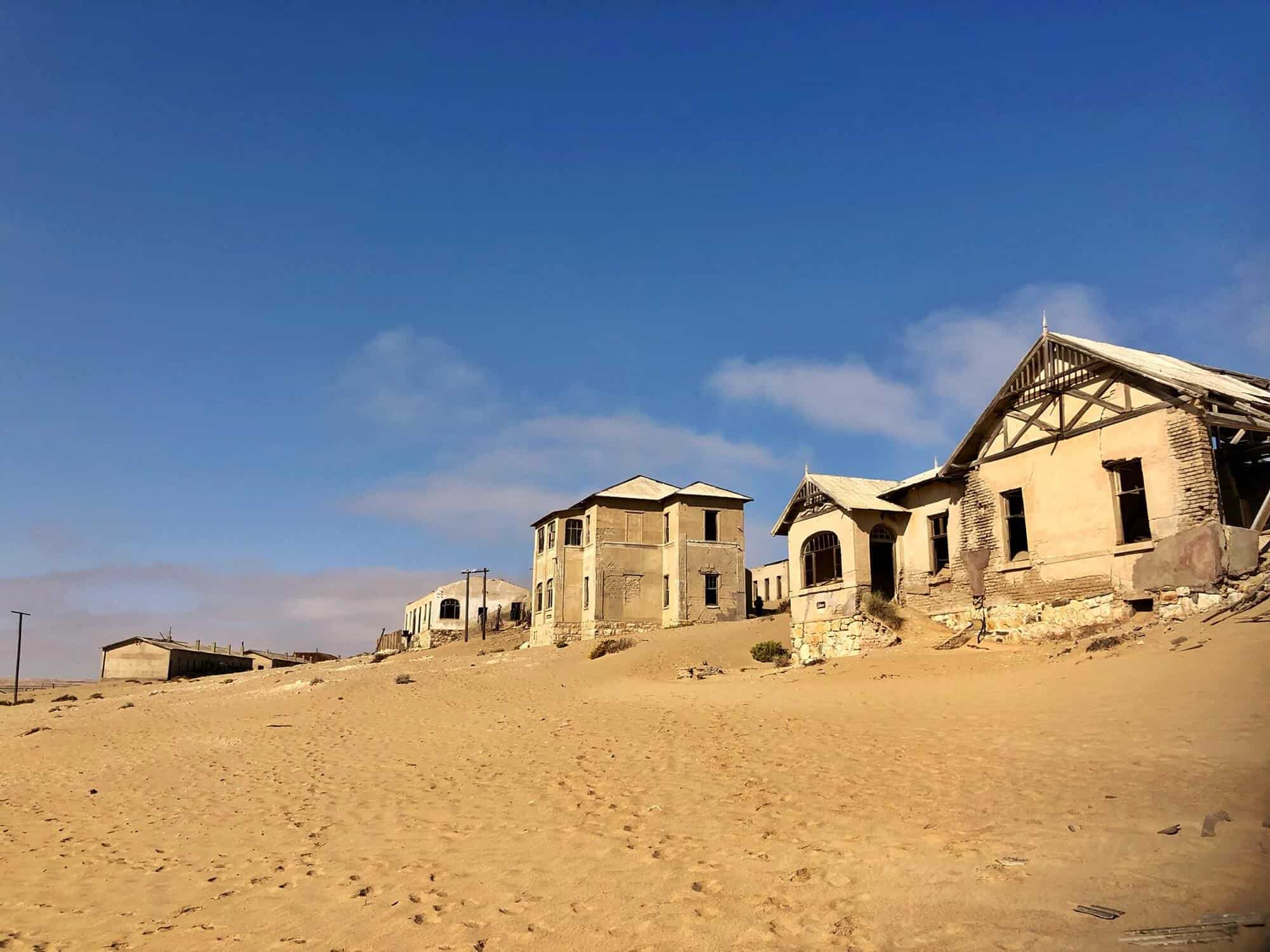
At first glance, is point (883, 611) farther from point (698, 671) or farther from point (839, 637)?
point (698, 671)

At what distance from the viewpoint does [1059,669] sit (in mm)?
16500

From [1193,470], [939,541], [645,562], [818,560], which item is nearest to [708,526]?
[645,562]

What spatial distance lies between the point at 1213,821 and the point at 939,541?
18.4 m

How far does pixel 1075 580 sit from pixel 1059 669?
3.69 m

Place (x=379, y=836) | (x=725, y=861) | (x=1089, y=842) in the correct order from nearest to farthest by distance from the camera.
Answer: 1. (x=1089, y=842)
2. (x=725, y=861)
3. (x=379, y=836)

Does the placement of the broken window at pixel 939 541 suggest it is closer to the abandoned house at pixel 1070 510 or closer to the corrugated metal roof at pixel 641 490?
the abandoned house at pixel 1070 510

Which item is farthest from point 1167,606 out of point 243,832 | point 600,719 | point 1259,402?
point 243,832

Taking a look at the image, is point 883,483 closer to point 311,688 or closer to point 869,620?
point 869,620

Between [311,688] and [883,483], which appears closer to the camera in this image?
[883,483]

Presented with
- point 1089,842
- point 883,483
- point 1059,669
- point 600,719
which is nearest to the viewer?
point 1089,842

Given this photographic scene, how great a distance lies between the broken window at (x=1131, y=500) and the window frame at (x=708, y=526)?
24.9 m

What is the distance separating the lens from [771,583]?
6066cm

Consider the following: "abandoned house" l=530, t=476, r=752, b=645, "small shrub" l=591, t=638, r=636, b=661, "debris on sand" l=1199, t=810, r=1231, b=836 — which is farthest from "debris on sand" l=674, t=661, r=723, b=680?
"debris on sand" l=1199, t=810, r=1231, b=836

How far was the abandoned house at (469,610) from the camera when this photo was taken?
219 ft
